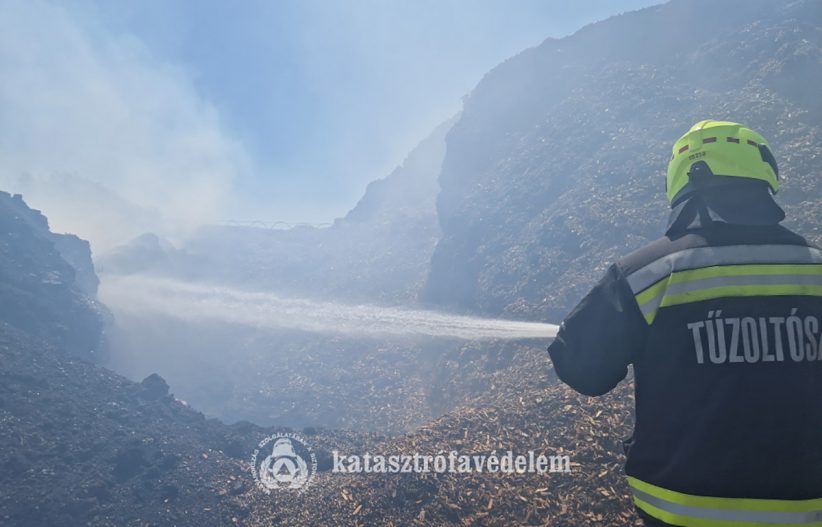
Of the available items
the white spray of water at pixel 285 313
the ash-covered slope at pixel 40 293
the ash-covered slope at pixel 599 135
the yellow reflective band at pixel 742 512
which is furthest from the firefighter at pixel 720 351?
the ash-covered slope at pixel 40 293

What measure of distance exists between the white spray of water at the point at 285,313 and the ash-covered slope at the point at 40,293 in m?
5.50

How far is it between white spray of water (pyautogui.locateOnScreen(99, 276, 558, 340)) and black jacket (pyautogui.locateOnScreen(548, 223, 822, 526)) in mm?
10936

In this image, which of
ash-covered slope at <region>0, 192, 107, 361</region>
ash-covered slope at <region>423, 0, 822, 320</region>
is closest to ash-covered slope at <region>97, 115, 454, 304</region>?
ash-covered slope at <region>423, 0, 822, 320</region>

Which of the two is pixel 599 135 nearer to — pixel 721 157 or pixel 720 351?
pixel 721 157

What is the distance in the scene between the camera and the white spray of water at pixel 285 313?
53.4 feet

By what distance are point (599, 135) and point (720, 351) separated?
68.1 ft

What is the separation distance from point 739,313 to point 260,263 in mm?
35256

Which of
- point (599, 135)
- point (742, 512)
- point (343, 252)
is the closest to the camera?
point (742, 512)

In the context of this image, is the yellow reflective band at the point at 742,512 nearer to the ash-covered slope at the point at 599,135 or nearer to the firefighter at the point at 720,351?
the firefighter at the point at 720,351

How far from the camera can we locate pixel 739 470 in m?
2.07

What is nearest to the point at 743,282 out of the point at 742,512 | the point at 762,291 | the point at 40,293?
the point at 762,291

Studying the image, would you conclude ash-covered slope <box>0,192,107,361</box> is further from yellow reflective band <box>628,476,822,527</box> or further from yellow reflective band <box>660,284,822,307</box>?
yellow reflective band <box>660,284,822,307</box>

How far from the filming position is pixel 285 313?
25.5m

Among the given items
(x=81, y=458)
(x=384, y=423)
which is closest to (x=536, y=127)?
(x=384, y=423)
